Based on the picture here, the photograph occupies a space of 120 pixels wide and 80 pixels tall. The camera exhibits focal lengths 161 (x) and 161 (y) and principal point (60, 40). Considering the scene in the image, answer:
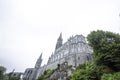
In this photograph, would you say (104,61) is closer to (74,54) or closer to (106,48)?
(106,48)

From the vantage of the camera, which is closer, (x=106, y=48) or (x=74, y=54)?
(x=106, y=48)

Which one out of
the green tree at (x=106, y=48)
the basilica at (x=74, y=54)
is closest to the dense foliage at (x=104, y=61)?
the green tree at (x=106, y=48)

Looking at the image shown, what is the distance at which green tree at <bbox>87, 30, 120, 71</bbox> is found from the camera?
3478cm

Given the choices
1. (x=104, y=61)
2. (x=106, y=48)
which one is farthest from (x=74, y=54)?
(x=106, y=48)

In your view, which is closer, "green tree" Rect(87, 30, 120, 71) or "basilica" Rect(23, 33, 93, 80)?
"green tree" Rect(87, 30, 120, 71)

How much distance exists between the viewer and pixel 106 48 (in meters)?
36.2

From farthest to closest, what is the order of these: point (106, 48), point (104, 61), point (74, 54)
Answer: point (74, 54) → point (104, 61) → point (106, 48)

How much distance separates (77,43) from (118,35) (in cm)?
3365

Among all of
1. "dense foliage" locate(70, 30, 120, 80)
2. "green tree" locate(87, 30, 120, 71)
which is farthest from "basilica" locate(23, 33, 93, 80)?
"dense foliage" locate(70, 30, 120, 80)

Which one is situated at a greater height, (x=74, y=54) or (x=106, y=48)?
(x=74, y=54)

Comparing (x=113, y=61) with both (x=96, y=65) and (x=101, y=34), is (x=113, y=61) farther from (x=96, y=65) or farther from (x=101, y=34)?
(x=101, y=34)

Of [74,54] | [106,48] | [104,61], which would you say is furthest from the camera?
[74,54]

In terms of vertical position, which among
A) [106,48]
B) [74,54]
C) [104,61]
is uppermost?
[74,54]

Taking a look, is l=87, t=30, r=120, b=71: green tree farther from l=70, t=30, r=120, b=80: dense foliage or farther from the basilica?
the basilica
